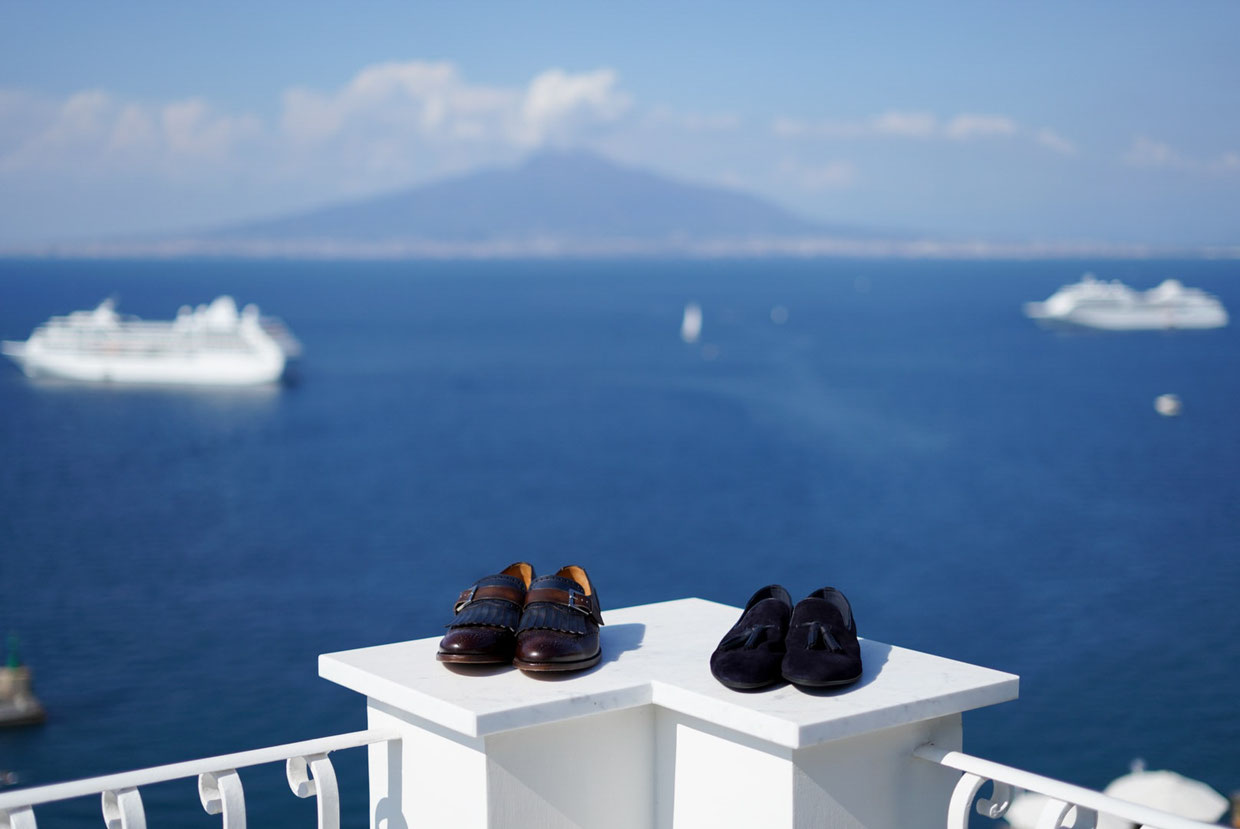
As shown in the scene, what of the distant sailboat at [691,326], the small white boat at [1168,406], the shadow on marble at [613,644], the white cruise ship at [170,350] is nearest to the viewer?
the shadow on marble at [613,644]

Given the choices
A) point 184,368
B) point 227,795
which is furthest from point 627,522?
point 184,368

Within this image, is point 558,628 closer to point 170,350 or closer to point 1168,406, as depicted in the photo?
point 1168,406

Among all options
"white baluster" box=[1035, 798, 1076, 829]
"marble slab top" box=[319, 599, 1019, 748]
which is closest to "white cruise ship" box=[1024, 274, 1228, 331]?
"marble slab top" box=[319, 599, 1019, 748]

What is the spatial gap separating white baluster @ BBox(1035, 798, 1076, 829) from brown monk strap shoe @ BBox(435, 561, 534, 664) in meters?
0.79

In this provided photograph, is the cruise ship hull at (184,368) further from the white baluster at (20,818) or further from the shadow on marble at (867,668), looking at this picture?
the white baluster at (20,818)

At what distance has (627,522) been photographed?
32.4 metres

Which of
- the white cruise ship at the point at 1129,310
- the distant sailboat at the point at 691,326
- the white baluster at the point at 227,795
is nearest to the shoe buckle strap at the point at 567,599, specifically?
the white baluster at the point at 227,795

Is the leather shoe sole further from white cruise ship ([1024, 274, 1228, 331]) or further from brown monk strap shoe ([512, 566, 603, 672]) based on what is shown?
white cruise ship ([1024, 274, 1228, 331])

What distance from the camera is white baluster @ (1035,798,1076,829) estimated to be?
168 cm

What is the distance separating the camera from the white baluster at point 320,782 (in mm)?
1878

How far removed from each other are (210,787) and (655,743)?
66 centimetres

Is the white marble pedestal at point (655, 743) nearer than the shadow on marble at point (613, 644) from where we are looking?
Yes

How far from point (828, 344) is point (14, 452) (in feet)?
141

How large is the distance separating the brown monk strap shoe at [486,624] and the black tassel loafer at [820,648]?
0.43 metres
